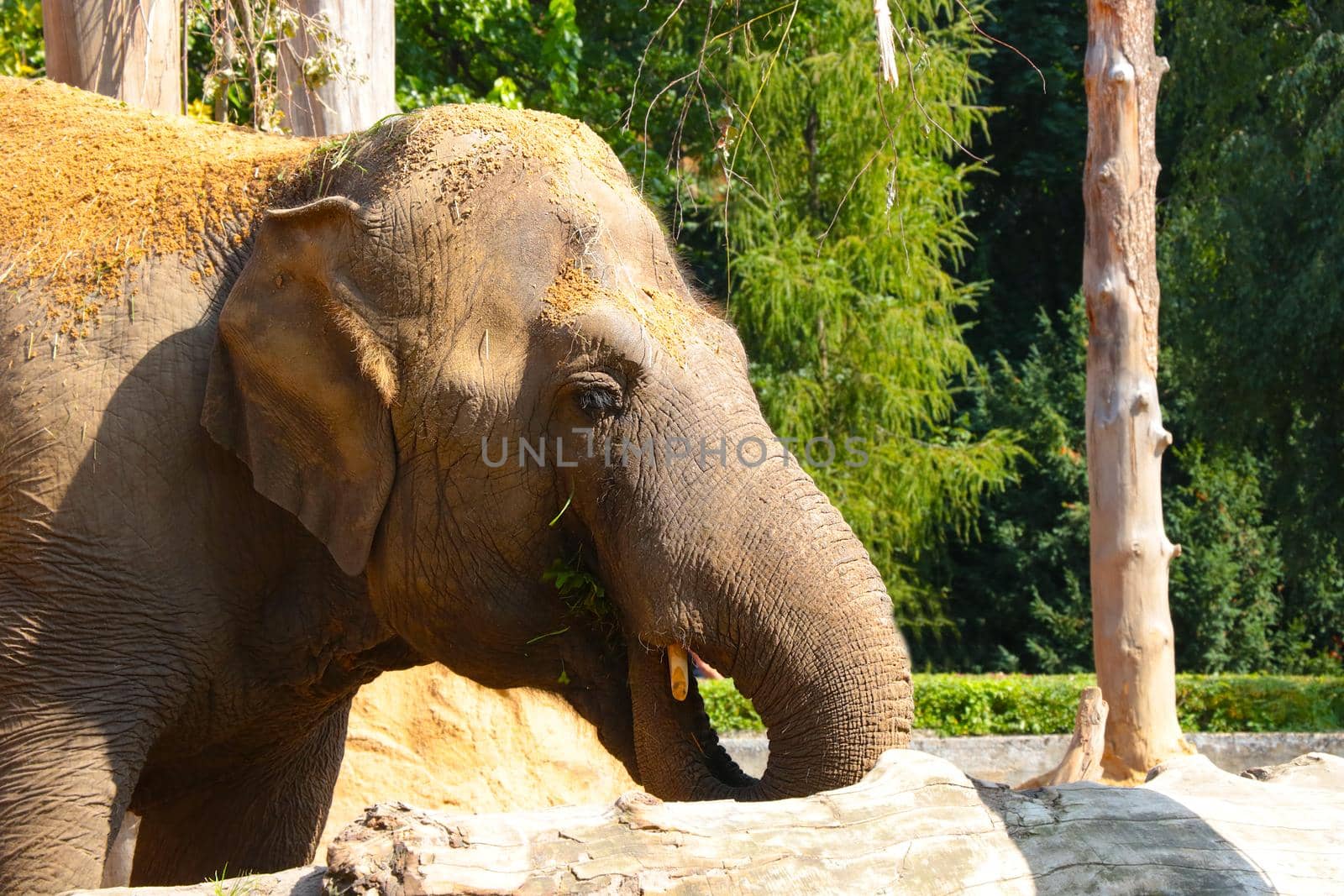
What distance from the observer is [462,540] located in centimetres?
357

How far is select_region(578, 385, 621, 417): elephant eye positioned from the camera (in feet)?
11.2

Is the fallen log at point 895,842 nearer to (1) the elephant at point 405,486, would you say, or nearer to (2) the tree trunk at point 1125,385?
(1) the elephant at point 405,486

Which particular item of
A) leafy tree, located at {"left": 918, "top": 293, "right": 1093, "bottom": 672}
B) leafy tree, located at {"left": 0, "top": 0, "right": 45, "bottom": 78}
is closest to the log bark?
leafy tree, located at {"left": 0, "top": 0, "right": 45, "bottom": 78}

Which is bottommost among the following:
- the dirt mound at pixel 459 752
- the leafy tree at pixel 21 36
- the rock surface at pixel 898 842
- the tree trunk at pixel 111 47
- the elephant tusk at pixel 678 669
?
the dirt mound at pixel 459 752

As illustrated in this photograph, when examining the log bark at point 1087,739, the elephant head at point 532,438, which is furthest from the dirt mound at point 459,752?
the elephant head at point 532,438

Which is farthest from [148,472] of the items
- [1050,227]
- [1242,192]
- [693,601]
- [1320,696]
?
[1050,227]

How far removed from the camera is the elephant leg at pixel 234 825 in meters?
4.49

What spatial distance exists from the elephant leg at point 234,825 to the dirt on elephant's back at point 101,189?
5.01ft

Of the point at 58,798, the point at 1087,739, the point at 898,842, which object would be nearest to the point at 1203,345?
the point at 1087,739

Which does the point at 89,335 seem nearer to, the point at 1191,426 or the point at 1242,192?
the point at 1242,192

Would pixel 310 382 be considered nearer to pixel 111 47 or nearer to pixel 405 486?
pixel 405 486

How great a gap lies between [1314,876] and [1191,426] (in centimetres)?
1670

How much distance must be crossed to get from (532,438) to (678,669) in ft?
2.13

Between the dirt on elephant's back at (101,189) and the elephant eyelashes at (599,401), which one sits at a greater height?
the dirt on elephant's back at (101,189)
